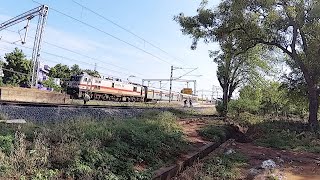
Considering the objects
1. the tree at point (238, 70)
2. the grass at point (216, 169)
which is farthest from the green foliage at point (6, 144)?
the tree at point (238, 70)

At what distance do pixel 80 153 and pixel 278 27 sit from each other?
52.5 feet

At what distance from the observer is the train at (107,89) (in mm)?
41312

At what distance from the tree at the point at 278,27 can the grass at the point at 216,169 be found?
11.0 meters

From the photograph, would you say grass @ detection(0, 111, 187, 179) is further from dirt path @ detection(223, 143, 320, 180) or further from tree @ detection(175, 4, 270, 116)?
tree @ detection(175, 4, 270, 116)

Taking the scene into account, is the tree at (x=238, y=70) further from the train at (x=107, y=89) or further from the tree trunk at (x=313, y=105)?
the train at (x=107, y=89)

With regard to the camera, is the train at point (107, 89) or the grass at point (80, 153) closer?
the grass at point (80, 153)

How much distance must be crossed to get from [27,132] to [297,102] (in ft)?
73.4

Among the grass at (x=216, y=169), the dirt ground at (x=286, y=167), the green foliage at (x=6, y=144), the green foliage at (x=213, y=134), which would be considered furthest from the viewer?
the green foliage at (x=213, y=134)

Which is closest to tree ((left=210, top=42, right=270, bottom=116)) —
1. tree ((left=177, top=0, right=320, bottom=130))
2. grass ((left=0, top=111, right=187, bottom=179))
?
tree ((left=177, top=0, right=320, bottom=130))

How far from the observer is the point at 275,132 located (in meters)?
18.6

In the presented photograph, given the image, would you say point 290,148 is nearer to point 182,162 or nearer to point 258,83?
Answer: point 182,162

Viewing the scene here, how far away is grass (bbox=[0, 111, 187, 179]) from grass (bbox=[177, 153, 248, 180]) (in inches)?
25.6

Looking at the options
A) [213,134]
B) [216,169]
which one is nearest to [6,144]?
[216,169]

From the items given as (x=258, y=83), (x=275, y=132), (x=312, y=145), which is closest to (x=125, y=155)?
(x=312, y=145)
